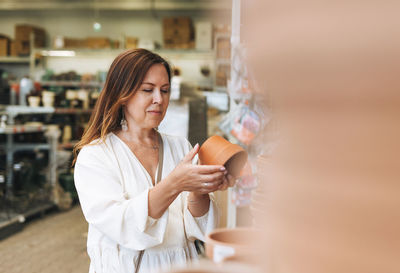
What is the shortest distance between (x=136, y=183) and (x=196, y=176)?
16.8 inches

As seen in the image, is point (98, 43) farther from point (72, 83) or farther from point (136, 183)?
point (136, 183)

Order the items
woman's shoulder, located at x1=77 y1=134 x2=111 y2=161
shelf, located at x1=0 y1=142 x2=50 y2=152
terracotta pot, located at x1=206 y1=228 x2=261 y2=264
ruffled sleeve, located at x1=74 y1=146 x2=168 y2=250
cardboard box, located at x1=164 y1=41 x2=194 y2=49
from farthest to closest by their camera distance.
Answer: cardboard box, located at x1=164 y1=41 x2=194 y2=49 < shelf, located at x1=0 y1=142 x2=50 y2=152 < woman's shoulder, located at x1=77 y1=134 x2=111 y2=161 < ruffled sleeve, located at x1=74 y1=146 x2=168 y2=250 < terracotta pot, located at x1=206 y1=228 x2=261 y2=264

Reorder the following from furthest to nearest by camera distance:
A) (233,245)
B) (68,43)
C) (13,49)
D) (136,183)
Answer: (13,49) < (68,43) < (136,183) < (233,245)

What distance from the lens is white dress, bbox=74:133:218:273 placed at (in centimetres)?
142

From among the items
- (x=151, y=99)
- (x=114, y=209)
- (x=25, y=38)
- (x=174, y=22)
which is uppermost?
(x=174, y=22)

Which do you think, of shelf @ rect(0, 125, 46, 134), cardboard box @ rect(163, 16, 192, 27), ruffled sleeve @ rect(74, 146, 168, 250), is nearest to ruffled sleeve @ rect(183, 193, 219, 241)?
ruffled sleeve @ rect(74, 146, 168, 250)

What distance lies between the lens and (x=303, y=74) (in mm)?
511

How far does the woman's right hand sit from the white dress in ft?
0.49

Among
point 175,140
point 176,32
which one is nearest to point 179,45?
point 176,32

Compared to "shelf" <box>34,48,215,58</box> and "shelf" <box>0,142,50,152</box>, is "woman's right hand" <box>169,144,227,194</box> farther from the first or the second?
"shelf" <box>34,48,215,58</box>

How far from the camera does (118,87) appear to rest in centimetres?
170

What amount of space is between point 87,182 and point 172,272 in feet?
3.31

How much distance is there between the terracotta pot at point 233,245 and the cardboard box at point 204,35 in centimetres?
852

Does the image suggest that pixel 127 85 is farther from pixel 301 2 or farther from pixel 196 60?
pixel 196 60
